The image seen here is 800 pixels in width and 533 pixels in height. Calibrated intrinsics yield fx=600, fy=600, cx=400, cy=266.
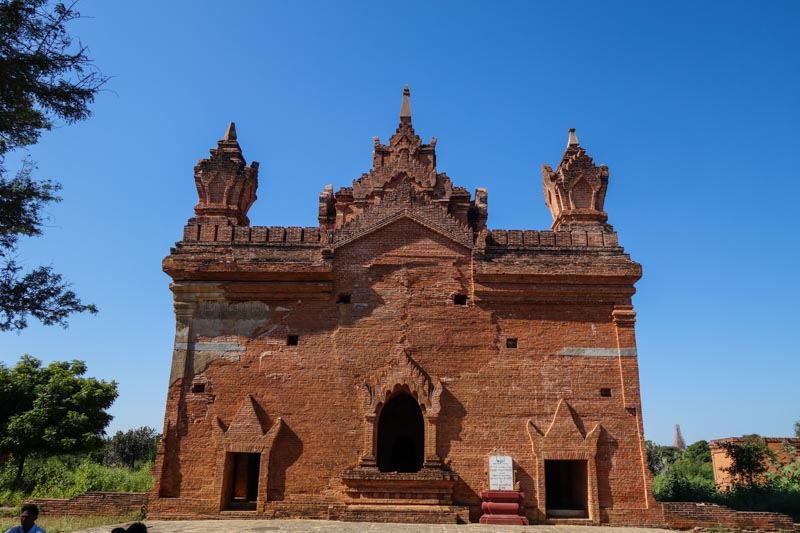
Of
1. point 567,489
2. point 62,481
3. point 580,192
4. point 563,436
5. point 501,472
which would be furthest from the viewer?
point 62,481

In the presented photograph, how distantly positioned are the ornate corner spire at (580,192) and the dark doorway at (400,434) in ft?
23.5

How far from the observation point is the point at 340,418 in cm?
1498

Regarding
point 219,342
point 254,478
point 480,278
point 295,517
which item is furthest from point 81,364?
point 480,278

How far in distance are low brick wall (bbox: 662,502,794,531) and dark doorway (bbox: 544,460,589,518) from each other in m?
1.89

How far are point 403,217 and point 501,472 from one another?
7.08 metres

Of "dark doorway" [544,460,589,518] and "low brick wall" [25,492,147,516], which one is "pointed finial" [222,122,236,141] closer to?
"low brick wall" [25,492,147,516]

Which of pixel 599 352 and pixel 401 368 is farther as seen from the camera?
pixel 599 352

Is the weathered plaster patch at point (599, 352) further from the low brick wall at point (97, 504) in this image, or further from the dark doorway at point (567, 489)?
the low brick wall at point (97, 504)

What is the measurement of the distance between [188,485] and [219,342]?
3530 mm

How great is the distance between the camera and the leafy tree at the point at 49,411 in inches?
906

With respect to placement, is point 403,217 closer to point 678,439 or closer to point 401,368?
point 401,368

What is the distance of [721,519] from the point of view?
46.7 ft

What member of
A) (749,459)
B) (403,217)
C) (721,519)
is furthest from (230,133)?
(749,459)

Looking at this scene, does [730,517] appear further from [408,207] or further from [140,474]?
[140,474]
